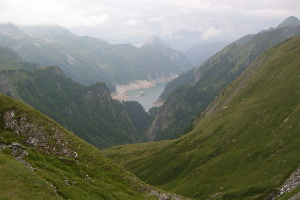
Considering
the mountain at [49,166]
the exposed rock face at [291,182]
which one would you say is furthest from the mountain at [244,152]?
the mountain at [49,166]

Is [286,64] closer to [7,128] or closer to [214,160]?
[214,160]

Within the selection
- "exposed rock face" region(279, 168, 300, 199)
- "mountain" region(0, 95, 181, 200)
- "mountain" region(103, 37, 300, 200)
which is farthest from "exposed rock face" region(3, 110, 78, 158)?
"exposed rock face" region(279, 168, 300, 199)

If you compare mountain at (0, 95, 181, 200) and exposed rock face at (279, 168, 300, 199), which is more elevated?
mountain at (0, 95, 181, 200)

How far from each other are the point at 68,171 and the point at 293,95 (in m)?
110

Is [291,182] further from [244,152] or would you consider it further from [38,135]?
[38,135]

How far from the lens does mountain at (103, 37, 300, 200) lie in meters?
88.3

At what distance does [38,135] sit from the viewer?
58438mm

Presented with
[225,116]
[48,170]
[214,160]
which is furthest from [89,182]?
[225,116]

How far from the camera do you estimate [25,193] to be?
1405 inches

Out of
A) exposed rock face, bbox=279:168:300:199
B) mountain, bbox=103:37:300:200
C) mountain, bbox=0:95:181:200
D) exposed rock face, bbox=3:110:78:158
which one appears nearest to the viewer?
mountain, bbox=0:95:181:200

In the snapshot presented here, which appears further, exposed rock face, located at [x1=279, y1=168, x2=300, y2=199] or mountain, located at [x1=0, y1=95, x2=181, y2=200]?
exposed rock face, located at [x1=279, y1=168, x2=300, y2=199]

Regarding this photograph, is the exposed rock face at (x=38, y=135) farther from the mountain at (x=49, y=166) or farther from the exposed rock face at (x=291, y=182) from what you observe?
the exposed rock face at (x=291, y=182)

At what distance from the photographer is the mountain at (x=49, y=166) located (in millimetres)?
38625

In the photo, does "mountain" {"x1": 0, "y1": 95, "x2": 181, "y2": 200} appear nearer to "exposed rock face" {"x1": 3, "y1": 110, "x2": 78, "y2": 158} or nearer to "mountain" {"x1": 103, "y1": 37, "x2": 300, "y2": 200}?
"exposed rock face" {"x1": 3, "y1": 110, "x2": 78, "y2": 158}
